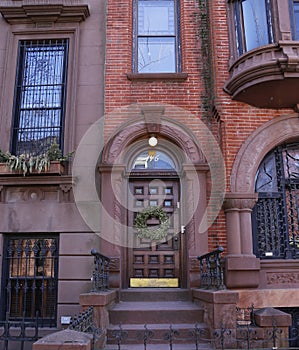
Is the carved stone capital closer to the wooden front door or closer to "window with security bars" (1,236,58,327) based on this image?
the wooden front door

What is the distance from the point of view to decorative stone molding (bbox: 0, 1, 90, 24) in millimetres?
9078

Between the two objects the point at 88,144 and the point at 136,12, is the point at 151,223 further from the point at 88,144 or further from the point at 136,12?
the point at 136,12

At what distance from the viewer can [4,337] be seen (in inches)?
288

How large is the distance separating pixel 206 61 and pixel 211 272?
4826mm

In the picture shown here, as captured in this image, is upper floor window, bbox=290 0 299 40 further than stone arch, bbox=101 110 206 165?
No

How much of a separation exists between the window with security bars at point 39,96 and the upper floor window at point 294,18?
5084mm

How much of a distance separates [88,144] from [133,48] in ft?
8.77

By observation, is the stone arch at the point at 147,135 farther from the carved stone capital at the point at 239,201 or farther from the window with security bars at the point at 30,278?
the window with security bars at the point at 30,278

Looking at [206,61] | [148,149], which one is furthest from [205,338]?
[206,61]

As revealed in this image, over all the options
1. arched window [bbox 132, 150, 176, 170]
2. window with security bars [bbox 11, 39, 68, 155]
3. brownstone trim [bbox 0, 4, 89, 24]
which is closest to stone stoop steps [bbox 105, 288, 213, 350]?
arched window [bbox 132, 150, 176, 170]

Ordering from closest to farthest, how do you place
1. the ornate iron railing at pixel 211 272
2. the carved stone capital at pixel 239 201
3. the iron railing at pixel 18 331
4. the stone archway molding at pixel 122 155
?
the ornate iron railing at pixel 211 272
the iron railing at pixel 18 331
the carved stone capital at pixel 239 201
the stone archway molding at pixel 122 155

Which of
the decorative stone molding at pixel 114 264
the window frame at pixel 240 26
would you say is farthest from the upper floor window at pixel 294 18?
the decorative stone molding at pixel 114 264

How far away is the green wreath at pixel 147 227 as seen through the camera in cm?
840

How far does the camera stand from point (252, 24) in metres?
8.54
